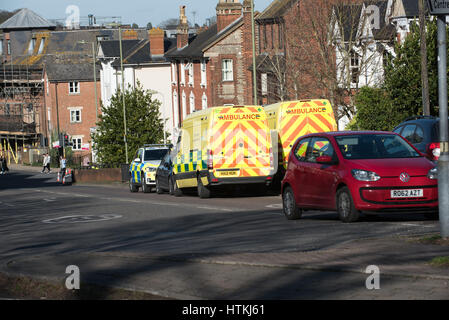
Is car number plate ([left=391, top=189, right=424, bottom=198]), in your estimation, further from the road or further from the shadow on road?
the shadow on road

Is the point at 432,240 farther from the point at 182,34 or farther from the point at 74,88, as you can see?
the point at 74,88

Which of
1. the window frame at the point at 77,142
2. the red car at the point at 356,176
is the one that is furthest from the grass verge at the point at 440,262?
the window frame at the point at 77,142

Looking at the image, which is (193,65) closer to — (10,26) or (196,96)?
(196,96)

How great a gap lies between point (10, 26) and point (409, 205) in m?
115

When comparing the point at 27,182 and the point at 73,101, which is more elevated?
the point at 73,101

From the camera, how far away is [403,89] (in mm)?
33281

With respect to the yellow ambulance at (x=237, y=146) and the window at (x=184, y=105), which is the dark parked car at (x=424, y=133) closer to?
the yellow ambulance at (x=237, y=146)

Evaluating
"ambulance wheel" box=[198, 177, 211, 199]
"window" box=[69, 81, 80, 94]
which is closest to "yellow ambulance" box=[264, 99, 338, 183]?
"ambulance wheel" box=[198, 177, 211, 199]

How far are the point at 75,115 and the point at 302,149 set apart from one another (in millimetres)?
86394

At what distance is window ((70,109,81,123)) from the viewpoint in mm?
100438

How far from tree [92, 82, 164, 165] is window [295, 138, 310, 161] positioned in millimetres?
42157

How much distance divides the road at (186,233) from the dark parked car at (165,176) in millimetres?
7363

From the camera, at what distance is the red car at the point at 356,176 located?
1405 centimetres

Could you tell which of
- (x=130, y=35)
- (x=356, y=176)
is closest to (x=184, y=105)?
(x=130, y=35)
